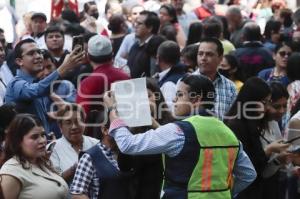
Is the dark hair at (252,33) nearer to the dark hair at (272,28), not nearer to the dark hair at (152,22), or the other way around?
the dark hair at (152,22)

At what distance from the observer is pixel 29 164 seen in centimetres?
721

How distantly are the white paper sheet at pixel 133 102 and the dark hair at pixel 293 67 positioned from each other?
424 cm

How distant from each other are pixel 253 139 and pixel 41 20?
7.50m

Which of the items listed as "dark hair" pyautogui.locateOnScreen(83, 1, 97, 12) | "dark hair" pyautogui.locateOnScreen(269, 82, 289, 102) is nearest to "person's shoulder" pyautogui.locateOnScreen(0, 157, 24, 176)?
"dark hair" pyautogui.locateOnScreen(269, 82, 289, 102)

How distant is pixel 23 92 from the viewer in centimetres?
961

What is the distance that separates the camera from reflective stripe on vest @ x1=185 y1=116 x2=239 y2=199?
694cm

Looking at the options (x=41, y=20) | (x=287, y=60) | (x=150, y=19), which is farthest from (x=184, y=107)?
(x=41, y=20)

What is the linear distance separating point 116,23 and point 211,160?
8967 millimetres

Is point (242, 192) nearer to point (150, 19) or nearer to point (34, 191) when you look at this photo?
point (34, 191)

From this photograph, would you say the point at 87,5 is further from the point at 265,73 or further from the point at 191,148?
the point at 191,148

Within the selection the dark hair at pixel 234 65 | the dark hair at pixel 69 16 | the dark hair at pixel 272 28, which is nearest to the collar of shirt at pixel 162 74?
the dark hair at pixel 234 65

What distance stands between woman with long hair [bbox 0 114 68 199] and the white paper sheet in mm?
Result: 637

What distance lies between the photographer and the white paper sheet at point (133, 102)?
23.3 feet

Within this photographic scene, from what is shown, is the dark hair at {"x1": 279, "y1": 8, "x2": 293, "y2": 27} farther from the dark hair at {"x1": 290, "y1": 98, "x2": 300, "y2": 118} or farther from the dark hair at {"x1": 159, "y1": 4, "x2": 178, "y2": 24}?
the dark hair at {"x1": 290, "y1": 98, "x2": 300, "y2": 118}
